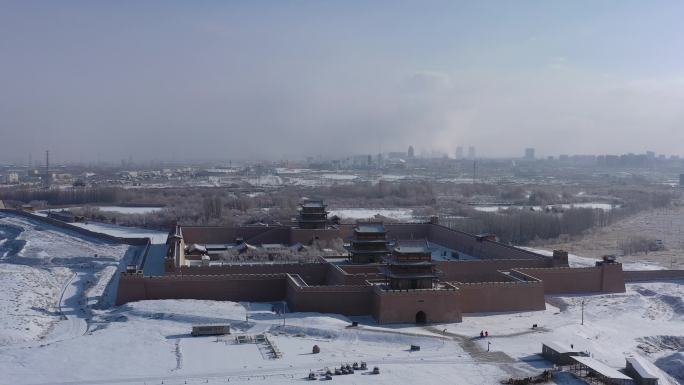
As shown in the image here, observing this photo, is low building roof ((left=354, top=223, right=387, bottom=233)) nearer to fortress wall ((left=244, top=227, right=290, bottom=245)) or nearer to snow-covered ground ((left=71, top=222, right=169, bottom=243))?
fortress wall ((left=244, top=227, right=290, bottom=245))

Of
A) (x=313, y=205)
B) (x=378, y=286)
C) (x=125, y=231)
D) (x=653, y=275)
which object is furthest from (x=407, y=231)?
(x=125, y=231)

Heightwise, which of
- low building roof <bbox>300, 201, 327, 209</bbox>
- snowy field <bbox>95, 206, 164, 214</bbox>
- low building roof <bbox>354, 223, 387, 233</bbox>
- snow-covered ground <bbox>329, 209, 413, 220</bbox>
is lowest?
snowy field <bbox>95, 206, 164, 214</bbox>

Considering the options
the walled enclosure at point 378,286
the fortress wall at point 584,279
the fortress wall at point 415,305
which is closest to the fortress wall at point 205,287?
the walled enclosure at point 378,286

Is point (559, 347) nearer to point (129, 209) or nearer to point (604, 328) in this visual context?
point (604, 328)

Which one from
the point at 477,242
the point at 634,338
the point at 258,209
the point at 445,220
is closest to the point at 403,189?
the point at 258,209

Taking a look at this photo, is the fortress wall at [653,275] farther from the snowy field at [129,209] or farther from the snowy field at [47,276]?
the snowy field at [129,209]

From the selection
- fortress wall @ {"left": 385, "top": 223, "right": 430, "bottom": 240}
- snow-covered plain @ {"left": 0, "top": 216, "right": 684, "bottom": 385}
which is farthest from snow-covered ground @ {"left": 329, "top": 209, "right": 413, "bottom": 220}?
snow-covered plain @ {"left": 0, "top": 216, "right": 684, "bottom": 385}
